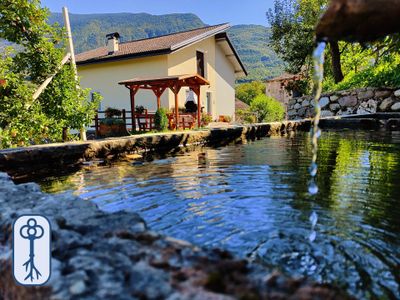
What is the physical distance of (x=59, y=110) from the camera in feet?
25.6

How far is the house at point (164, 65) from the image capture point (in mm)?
18000

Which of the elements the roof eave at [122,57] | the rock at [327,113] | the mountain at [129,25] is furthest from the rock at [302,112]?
the mountain at [129,25]

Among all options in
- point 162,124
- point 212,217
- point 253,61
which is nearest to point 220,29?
point 162,124

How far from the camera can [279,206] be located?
3.32m

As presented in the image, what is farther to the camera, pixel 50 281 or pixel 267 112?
pixel 267 112

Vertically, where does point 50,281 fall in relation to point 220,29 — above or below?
below

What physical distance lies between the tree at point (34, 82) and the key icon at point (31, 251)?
5.86m

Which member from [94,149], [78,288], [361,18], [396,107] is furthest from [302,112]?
[78,288]

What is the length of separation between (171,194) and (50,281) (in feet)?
8.98

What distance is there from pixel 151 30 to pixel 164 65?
149381 millimetres

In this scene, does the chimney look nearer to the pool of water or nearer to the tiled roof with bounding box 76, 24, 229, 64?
the tiled roof with bounding box 76, 24, 229, 64

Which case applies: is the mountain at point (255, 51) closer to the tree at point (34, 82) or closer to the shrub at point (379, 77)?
the shrub at point (379, 77)

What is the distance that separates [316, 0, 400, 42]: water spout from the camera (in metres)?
1.27

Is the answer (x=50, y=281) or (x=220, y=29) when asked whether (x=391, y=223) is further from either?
(x=220, y=29)
